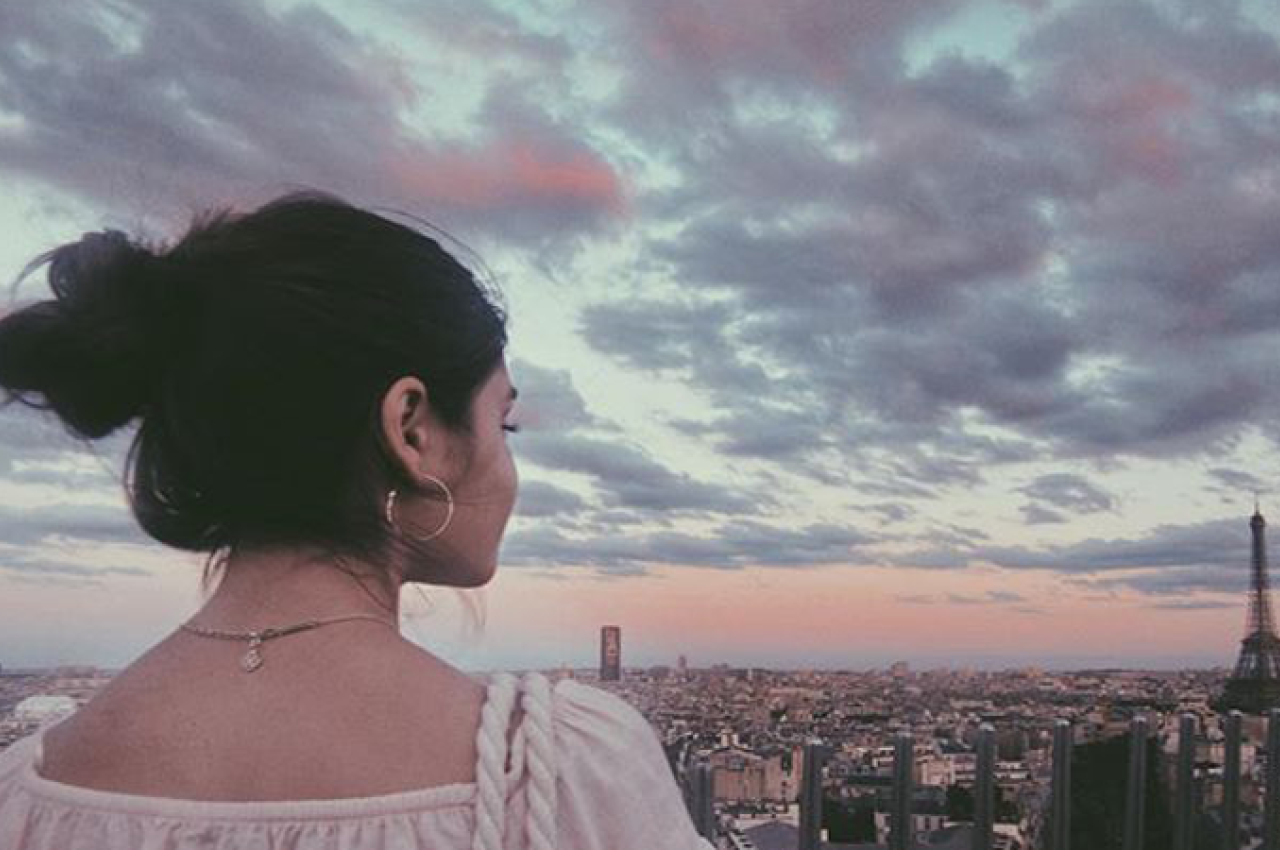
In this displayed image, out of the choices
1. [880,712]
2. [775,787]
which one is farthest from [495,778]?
[880,712]

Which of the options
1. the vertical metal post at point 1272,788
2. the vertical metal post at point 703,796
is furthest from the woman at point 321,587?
the vertical metal post at point 1272,788

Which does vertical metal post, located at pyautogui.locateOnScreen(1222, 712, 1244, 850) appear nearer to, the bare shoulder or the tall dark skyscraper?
the tall dark skyscraper

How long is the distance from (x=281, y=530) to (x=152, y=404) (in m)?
0.27

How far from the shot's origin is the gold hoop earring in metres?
1.14

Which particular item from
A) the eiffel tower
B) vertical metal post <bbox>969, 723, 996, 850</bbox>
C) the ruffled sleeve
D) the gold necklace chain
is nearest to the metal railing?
vertical metal post <bbox>969, 723, 996, 850</bbox>

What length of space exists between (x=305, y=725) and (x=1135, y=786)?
4.20 metres

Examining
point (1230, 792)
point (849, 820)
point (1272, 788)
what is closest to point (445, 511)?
point (849, 820)

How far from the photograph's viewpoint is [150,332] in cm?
122

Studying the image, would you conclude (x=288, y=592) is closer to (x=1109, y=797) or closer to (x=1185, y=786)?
(x=1109, y=797)

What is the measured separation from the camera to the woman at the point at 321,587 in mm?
1030

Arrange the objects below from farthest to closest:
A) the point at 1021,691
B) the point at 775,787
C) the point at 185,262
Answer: the point at 1021,691 < the point at 775,787 < the point at 185,262

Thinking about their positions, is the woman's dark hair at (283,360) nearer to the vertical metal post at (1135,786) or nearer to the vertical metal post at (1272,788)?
the vertical metal post at (1135,786)

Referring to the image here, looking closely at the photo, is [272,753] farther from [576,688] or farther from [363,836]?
[576,688]

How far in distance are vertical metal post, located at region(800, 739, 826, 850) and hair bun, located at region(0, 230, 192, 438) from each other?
258cm
